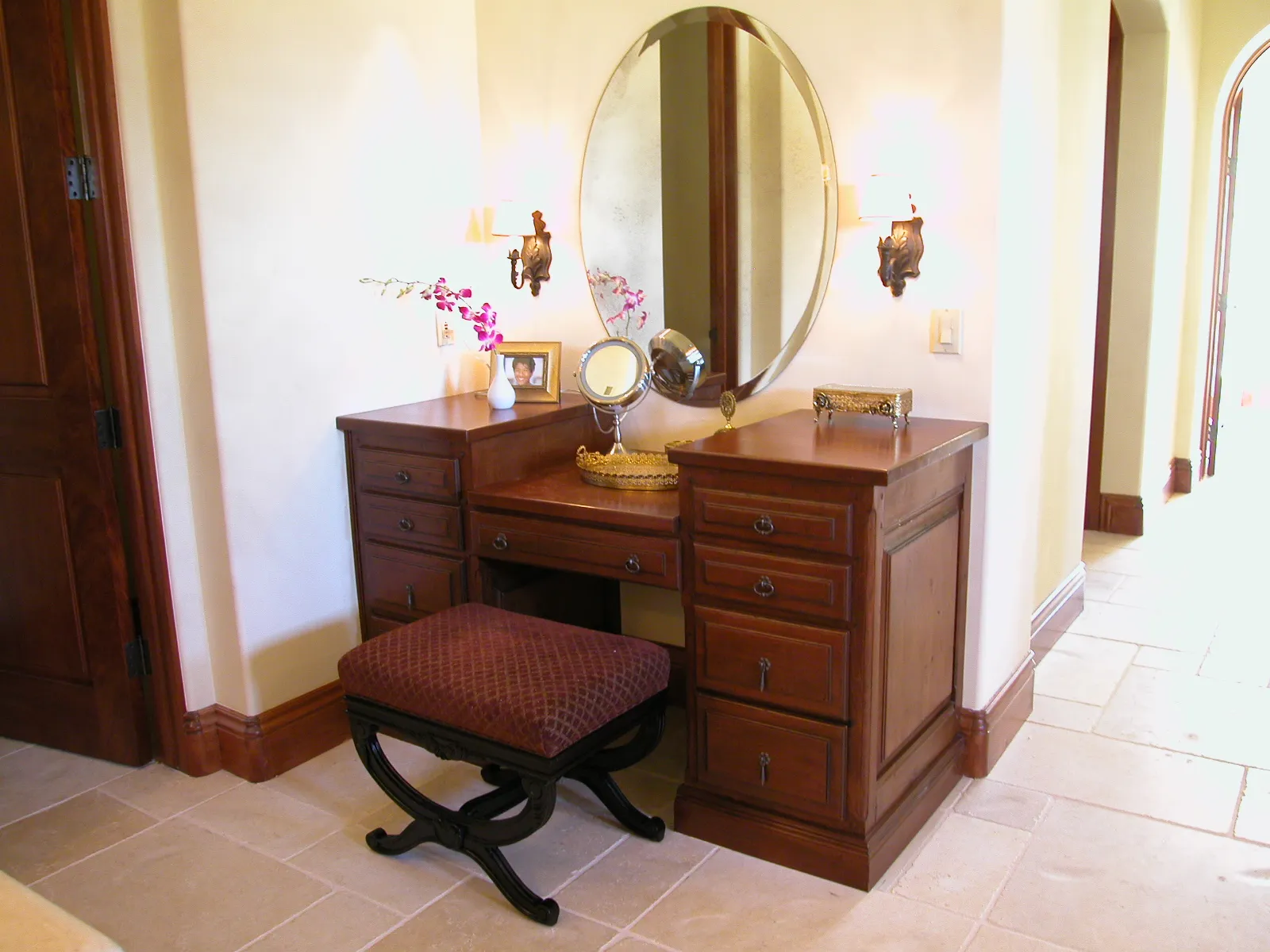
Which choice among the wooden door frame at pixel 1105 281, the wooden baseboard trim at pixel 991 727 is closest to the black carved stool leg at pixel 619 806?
the wooden baseboard trim at pixel 991 727

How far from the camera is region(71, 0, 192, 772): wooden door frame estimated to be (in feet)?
8.04

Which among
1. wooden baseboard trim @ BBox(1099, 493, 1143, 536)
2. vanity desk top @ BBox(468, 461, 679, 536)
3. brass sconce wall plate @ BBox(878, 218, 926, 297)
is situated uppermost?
brass sconce wall plate @ BBox(878, 218, 926, 297)

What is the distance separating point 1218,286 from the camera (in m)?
5.52

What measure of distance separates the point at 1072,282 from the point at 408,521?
212cm

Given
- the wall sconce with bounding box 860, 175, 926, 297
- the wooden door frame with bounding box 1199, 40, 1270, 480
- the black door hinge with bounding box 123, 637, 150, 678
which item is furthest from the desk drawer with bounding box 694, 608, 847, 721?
the wooden door frame with bounding box 1199, 40, 1270, 480

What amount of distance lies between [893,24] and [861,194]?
1.28ft

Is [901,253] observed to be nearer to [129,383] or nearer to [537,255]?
[537,255]

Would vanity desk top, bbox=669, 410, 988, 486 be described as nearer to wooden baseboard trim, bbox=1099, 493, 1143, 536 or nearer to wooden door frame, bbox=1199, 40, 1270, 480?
wooden baseboard trim, bbox=1099, 493, 1143, 536

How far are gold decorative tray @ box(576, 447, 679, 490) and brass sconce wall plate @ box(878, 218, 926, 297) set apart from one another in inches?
27.8

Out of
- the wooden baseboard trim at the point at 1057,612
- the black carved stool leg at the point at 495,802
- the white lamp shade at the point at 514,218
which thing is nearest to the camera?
the black carved stool leg at the point at 495,802

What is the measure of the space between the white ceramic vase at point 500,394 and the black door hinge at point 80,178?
1076 millimetres

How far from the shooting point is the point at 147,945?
82.7 inches

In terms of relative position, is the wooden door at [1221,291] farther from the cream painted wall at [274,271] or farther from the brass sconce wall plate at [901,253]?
the cream painted wall at [274,271]

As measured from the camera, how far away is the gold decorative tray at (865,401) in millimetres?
2504
